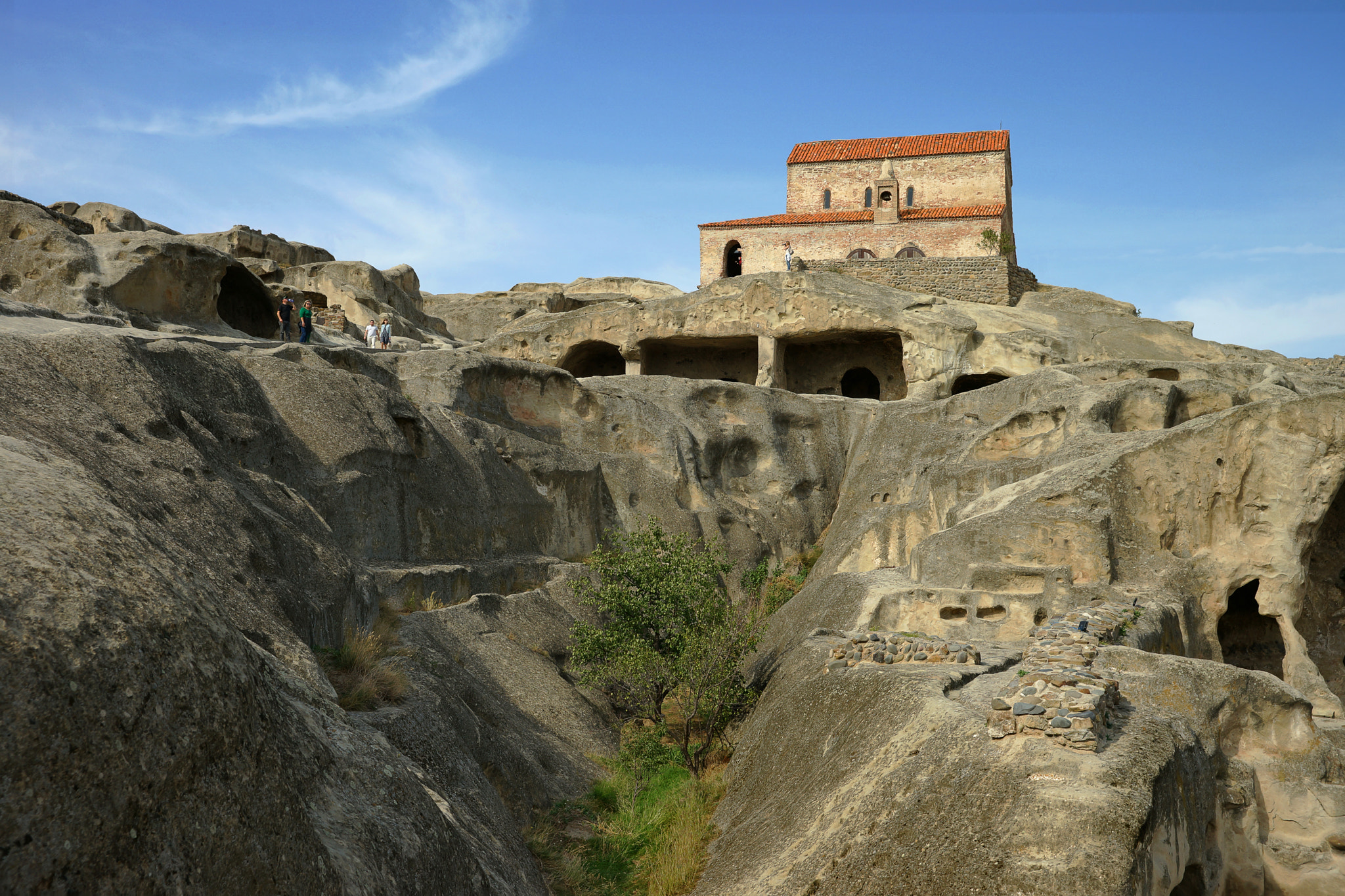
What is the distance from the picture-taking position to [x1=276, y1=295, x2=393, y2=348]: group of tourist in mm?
20156

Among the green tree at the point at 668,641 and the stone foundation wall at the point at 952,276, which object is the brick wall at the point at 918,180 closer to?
the stone foundation wall at the point at 952,276

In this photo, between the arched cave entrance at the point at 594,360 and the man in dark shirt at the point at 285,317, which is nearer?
the man in dark shirt at the point at 285,317

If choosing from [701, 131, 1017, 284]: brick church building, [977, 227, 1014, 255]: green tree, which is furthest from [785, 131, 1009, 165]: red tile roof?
[977, 227, 1014, 255]: green tree

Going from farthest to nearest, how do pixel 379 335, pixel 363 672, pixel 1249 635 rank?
pixel 379 335 → pixel 1249 635 → pixel 363 672

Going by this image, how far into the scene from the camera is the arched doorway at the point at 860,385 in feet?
91.2

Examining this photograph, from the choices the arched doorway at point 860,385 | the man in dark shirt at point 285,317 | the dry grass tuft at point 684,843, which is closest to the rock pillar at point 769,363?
the arched doorway at point 860,385

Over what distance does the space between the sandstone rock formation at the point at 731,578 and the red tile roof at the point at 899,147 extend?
12049 mm

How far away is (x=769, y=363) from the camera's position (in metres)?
25.1

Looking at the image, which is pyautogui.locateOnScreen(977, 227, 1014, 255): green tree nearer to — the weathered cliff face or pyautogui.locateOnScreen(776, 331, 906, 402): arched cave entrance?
pyautogui.locateOnScreen(776, 331, 906, 402): arched cave entrance

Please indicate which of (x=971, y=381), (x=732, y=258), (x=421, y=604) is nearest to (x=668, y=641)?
(x=421, y=604)

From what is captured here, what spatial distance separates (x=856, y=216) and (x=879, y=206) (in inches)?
40.2

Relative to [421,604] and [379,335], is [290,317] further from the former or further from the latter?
[421,604]

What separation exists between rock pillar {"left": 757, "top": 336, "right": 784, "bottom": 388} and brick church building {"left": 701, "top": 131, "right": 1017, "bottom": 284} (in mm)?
6579

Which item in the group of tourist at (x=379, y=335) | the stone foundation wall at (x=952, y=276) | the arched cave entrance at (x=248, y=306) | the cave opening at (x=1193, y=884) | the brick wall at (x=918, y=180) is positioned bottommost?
the cave opening at (x=1193, y=884)
